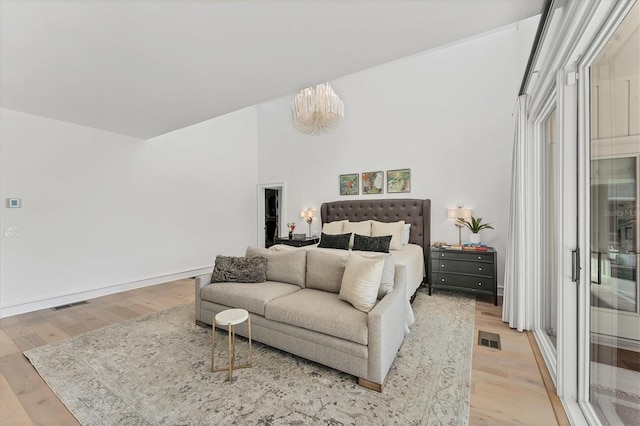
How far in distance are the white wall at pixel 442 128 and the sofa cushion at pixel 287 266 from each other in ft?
8.32

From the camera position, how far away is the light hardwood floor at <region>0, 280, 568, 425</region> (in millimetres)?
1673

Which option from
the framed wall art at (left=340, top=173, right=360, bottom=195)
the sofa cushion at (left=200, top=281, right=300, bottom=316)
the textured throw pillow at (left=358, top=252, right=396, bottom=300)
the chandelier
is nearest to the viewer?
the textured throw pillow at (left=358, top=252, right=396, bottom=300)

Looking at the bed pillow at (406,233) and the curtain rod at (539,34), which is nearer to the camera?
the curtain rod at (539,34)

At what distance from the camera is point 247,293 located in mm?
2613

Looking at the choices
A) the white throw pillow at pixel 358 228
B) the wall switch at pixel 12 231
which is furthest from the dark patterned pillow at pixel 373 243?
the wall switch at pixel 12 231

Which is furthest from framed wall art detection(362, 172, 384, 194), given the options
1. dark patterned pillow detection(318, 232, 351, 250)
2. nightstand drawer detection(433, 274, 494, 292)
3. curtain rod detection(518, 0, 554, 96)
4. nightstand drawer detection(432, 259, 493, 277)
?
curtain rod detection(518, 0, 554, 96)

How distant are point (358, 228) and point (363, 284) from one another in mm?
2430

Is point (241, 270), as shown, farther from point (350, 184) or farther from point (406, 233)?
point (350, 184)

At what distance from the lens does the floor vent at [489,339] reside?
251cm

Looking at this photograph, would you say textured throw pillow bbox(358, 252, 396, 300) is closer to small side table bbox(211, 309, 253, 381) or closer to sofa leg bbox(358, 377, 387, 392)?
sofa leg bbox(358, 377, 387, 392)

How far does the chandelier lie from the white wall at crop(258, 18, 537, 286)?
135 cm

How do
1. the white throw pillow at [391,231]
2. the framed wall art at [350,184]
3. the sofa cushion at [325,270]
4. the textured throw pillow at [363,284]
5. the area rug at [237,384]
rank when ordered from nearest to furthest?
the area rug at [237,384]
the textured throw pillow at [363,284]
the sofa cushion at [325,270]
the white throw pillow at [391,231]
the framed wall art at [350,184]

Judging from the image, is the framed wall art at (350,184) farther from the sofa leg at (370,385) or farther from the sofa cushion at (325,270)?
the sofa leg at (370,385)

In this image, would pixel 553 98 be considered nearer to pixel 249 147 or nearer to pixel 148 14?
pixel 148 14
